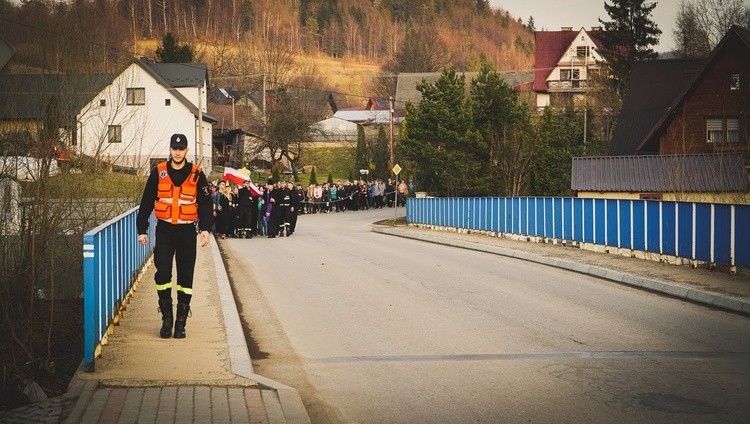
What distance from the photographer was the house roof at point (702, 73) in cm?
4050

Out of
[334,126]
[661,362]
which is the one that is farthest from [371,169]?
[661,362]

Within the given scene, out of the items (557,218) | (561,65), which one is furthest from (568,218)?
(561,65)

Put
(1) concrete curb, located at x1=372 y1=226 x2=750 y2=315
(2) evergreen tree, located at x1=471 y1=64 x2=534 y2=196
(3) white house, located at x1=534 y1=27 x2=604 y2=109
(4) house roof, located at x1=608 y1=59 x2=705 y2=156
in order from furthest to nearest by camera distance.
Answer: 1. (3) white house, located at x1=534 y1=27 x2=604 y2=109
2. (4) house roof, located at x1=608 y1=59 x2=705 y2=156
3. (2) evergreen tree, located at x1=471 y1=64 x2=534 y2=196
4. (1) concrete curb, located at x1=372 y1=226 x2=750 y2=315

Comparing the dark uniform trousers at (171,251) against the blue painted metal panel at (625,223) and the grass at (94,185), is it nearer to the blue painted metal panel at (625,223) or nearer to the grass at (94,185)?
the grass at (94,185)

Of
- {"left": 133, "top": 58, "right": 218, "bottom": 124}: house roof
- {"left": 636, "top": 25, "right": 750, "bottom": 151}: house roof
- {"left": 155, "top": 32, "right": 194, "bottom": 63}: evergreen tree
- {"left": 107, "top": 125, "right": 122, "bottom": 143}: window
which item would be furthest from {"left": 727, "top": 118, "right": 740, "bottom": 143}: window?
{"left": 155, "top": 32, "right": 194, "bottom": 63}: evergreen tree

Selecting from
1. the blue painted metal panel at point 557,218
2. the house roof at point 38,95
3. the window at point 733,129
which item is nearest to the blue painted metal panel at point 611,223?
the blue painted metal panel at point 557,218

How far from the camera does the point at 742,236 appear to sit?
1667 centimetres

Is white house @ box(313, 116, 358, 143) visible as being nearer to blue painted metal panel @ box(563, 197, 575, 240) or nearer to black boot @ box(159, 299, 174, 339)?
blue painted metal panel @ box(563, 197, 575, 240)

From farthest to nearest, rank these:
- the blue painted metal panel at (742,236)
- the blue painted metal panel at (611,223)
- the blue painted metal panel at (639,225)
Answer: the blue painted metal panel at (611,223) → the blue painted metal panel at (639,225) → the blue painted metal panel at (742,236)

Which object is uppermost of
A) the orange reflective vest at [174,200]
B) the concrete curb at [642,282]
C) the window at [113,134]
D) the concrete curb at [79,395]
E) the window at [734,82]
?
the window at [734,82]

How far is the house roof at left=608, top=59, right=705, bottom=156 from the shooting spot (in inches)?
1940

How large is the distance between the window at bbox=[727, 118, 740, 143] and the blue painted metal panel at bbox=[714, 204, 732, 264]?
2815 centimetres

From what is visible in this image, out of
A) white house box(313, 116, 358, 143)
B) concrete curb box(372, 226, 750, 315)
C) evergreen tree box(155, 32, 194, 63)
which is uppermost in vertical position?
evergreen tree box(155, 32, 194, 63)

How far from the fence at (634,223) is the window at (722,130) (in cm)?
1594
